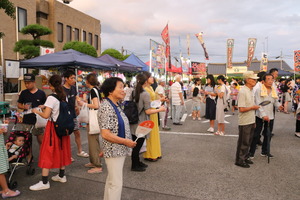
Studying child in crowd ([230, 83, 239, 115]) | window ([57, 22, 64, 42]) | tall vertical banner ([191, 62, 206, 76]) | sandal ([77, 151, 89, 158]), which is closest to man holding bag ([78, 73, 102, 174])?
sandal ([77, 151, 89, 158])

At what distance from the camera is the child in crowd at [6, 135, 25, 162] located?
4.27m

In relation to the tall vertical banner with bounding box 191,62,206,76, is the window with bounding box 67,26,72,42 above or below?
above

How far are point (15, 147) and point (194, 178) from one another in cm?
313

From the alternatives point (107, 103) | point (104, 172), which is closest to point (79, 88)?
point (104, 172)

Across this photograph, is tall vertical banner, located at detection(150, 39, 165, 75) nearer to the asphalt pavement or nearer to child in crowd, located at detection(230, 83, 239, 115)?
the asphalt pavement

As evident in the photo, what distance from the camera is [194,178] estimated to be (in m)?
4.48

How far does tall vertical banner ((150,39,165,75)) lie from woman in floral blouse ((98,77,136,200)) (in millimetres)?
6426

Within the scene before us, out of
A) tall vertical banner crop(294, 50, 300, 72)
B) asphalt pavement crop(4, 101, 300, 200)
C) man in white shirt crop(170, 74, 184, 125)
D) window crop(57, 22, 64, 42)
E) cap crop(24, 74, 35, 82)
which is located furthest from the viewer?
window crop(57, 22, 64, 42)

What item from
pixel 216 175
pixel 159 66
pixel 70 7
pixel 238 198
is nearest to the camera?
pixel 238 198

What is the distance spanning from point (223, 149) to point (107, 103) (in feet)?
14.8

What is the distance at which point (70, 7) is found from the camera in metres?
28.9

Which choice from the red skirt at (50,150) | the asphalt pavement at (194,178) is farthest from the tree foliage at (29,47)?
the red skirt at (50,150)

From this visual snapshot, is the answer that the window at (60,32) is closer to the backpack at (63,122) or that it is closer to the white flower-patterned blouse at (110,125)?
the backpack at (63,122)

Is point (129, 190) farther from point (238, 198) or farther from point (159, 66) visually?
point (159, 66)
